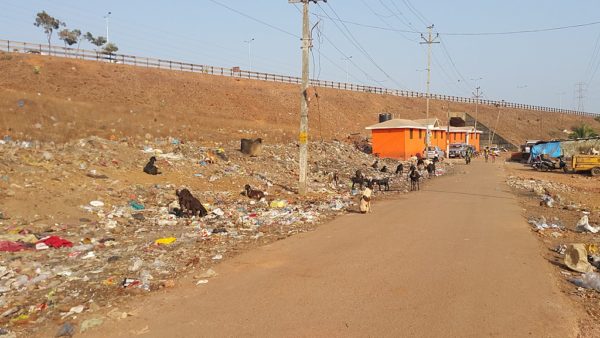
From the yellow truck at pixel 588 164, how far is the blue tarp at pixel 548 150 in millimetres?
8046

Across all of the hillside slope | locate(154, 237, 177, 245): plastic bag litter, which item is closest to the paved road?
locate(154, 237, 177, 245): plastic bag litter

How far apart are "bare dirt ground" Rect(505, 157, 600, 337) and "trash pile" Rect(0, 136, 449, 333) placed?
4716 mm

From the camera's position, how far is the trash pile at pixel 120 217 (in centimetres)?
643

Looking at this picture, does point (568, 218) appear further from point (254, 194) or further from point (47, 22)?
point (47, 22)

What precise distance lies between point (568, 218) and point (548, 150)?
28.8m

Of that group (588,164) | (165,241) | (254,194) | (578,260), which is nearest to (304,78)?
(254,194)

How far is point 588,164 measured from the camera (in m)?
29.9

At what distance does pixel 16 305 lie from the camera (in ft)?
19.1

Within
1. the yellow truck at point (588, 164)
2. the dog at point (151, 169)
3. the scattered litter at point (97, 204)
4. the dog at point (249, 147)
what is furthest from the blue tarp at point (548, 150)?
the scattered litter at point (97, 204)

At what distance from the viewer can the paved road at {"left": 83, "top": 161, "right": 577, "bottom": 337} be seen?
199 inches

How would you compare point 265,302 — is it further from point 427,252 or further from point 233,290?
point 427,252

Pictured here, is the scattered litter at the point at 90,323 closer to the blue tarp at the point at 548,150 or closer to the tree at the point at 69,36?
the blue tarp at the point at 548,150

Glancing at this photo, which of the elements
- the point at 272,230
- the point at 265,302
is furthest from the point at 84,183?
the point at 265,302

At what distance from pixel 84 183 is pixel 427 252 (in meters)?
9.53
